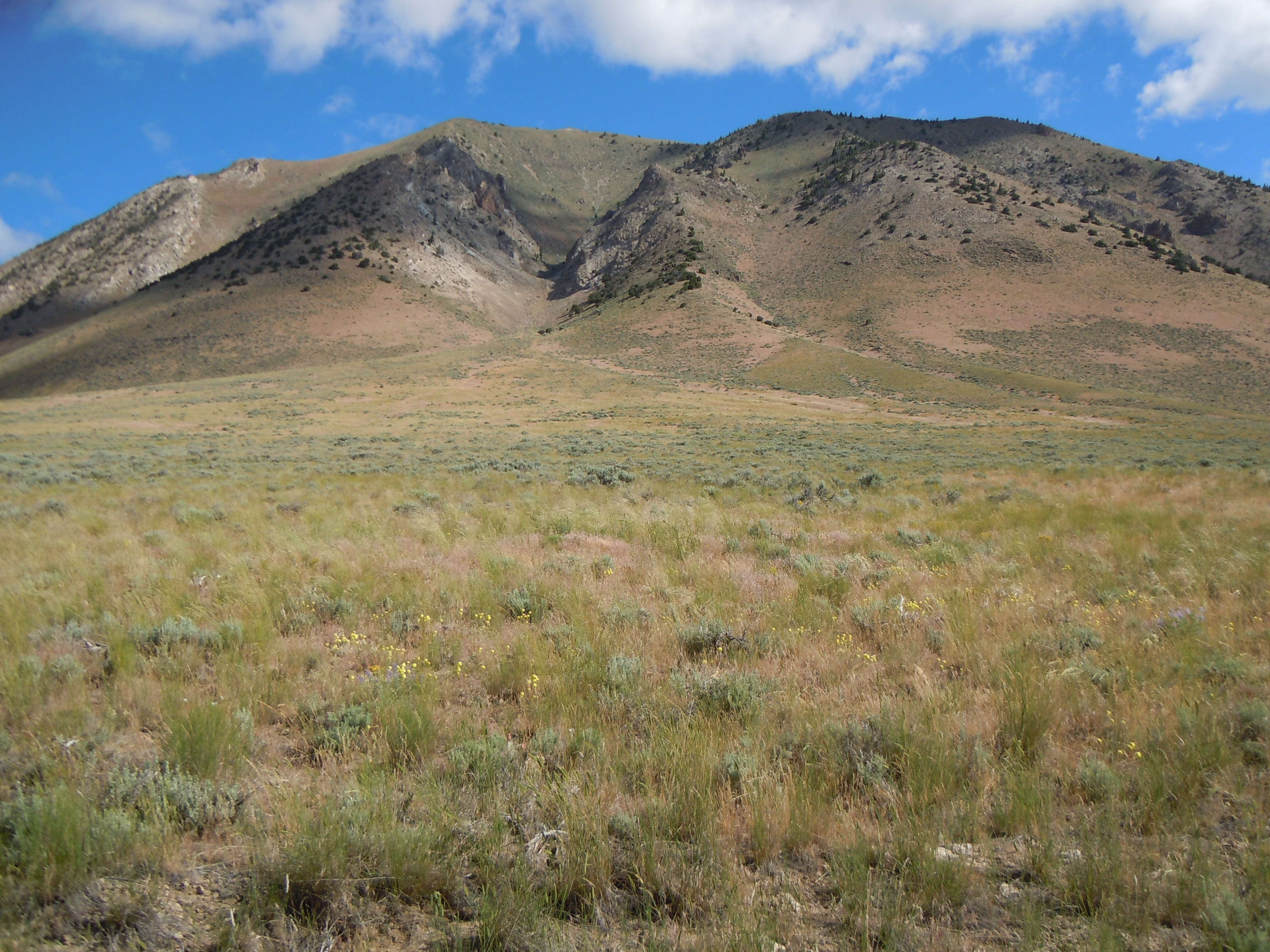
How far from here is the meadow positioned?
7.66 ft

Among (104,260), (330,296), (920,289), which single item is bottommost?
(330,296)

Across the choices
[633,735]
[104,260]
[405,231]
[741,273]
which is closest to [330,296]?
[405,231]

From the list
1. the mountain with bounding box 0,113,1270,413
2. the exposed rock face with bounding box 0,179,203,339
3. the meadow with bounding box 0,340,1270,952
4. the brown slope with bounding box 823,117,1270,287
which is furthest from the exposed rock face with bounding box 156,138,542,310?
the meadow with bounding box 0,340,1270,952

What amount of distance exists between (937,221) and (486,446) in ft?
296

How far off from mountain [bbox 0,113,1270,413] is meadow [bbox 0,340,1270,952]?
171 ft

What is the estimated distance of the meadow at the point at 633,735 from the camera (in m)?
2.34

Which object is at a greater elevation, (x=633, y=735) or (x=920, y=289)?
(x=920, y=289)

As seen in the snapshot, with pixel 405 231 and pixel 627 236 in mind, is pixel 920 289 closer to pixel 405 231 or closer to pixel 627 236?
pixel 627 236

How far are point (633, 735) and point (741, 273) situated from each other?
3854 inches

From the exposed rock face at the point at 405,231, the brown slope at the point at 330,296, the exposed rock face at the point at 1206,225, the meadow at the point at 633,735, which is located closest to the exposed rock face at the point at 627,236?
the brown slope at the point at 330,296

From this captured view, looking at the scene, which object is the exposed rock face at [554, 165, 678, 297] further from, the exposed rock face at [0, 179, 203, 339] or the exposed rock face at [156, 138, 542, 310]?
the exposed rock face at [0, 179, 203, 339]

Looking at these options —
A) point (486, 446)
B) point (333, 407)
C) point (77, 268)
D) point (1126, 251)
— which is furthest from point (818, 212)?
point (77, 268)

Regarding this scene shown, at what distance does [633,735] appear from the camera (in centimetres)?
351

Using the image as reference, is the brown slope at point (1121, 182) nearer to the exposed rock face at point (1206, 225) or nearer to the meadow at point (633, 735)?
the exposed rock face at point (1206, 225)
